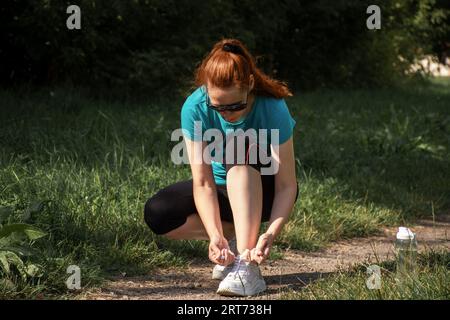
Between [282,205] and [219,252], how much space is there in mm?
439

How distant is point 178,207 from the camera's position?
445 cm

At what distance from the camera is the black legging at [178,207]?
4.43 m

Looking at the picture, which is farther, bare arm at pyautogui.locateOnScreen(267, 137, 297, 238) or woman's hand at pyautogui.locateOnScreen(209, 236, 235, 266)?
bare arm at pyautogui.locateOnScreen(267, 137, 297, 238)

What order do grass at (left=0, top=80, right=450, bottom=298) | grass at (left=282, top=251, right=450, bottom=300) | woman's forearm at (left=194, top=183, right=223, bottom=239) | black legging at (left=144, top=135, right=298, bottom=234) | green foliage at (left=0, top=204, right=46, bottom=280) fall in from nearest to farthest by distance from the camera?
grass at (left=282, top=251, right=450, bottom=300) → green foliage at (left=0, top=204, right=46, bottom=280) → woman's forearm at (left=194, top=183, right=223, bottom=239) → black legging at (left=144, top=135, right=298, bottom=234) → grass at (left=0, top=80, right=450, bottom=298)

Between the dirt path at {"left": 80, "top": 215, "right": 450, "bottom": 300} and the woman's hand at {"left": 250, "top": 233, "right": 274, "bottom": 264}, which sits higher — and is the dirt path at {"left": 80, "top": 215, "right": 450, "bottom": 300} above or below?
below

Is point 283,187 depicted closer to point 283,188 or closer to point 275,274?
point 283,188

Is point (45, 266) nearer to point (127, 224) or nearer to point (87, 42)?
point (127, 224)

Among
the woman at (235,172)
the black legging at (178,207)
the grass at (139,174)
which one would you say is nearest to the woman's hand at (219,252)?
the woman at (235,172)

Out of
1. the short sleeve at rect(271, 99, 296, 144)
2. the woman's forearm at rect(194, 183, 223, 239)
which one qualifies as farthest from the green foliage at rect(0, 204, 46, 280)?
the short sleeve at rect(271, 99, 296, 144)

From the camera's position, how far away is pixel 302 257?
523 cm

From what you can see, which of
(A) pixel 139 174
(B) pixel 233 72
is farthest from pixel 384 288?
(A) pixel 139 174

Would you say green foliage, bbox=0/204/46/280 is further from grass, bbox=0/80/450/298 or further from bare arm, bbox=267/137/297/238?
bare arm, bbox=267/137/297/238

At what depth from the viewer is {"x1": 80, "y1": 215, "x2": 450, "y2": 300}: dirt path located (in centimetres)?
426
